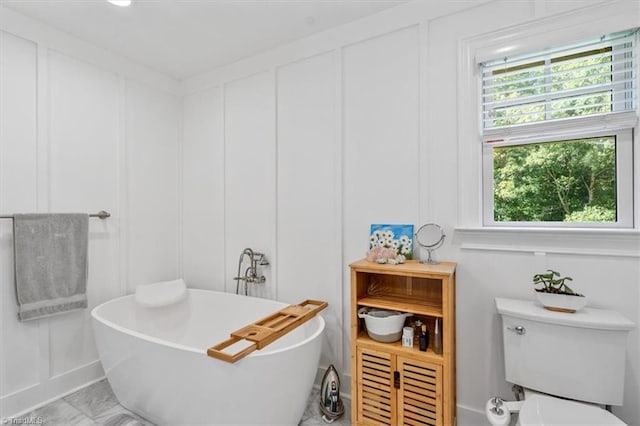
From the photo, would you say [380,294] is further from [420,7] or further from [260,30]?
[260,30]

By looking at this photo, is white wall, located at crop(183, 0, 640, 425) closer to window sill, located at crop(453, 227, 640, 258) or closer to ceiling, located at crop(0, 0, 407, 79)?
window sill, located at crop(453, 227, 640, 258)

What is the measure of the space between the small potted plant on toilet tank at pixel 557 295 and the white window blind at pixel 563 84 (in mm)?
798

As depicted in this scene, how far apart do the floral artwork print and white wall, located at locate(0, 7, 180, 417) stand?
2.01 metres

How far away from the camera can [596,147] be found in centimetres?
168

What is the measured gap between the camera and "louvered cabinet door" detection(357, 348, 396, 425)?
5.75 ft

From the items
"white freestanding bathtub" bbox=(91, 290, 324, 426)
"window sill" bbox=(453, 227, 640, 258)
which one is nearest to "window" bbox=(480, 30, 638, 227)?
"window sill" bbox=(453, 227, 640, 258)

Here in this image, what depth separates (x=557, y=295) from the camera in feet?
4.95

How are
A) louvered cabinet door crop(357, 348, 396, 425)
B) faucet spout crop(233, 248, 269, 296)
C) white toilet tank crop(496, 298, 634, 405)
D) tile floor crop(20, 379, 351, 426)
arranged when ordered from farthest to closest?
faucet spout crop(233, 248, 269, 296) → tile floor crop(20, 379, 351, 426) → louvered cabinet door crop(357, 348, 396, 425) → white toilet tank crop(496, 298, 634, 405)

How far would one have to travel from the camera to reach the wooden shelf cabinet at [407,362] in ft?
5.32

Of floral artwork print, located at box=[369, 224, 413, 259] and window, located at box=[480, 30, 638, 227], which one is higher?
window, located at box=[480, 30, 638, 227]

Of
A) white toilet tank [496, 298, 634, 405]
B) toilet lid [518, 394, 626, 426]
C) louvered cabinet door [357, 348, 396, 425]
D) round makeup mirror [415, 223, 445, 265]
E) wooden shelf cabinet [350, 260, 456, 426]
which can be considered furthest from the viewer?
round makeup mirror [415, 223, 445, 265]

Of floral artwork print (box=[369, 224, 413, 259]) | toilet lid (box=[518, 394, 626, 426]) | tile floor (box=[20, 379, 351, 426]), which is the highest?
floral artwork print (box=[369, 224, 413, 259])

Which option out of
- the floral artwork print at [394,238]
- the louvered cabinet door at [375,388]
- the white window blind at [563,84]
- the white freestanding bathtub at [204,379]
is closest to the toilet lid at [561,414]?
the louvered cabinet door at [375,388]

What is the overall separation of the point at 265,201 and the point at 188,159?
103 cm
